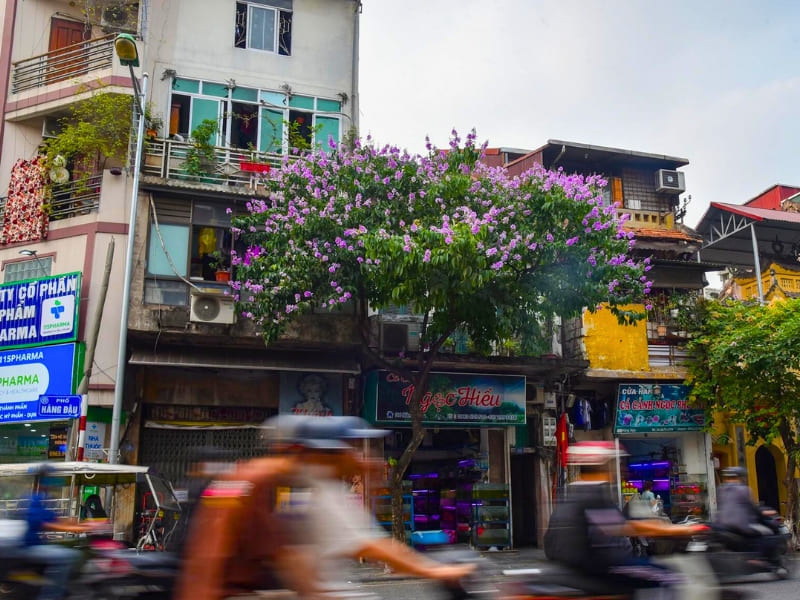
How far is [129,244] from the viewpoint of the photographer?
15992 millimetres

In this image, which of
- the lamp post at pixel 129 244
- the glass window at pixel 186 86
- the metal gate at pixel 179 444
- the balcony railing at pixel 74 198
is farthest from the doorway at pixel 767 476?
the balcony railing at pixel 74 198

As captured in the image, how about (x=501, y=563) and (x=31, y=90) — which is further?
(x=31, y=90)

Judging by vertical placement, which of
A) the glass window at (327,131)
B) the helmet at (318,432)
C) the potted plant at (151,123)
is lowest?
the helmet at (318,432)

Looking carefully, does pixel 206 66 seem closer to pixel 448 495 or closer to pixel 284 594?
pixel 448 495

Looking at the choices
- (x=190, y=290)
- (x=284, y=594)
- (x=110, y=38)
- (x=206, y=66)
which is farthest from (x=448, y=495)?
(x=284, y=594)

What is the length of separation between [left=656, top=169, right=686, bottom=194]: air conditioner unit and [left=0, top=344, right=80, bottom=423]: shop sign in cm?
1748

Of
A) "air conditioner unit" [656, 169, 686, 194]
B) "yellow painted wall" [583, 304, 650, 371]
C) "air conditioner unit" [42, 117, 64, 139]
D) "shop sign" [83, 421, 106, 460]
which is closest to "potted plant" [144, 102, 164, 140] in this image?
"air conditioner unit" [42, 117, 64, 139]

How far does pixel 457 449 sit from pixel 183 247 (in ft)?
29.0

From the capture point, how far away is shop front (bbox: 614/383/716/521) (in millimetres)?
21266

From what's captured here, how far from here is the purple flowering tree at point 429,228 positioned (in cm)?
1549

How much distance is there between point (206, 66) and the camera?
766 inches

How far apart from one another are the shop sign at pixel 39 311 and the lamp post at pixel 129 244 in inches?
44.3

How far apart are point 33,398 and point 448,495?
10.5 m

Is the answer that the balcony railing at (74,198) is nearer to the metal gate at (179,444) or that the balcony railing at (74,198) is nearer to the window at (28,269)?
the window at (28,269)
